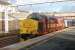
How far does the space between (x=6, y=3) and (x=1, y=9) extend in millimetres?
3487

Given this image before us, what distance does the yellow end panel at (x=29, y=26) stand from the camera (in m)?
27.3

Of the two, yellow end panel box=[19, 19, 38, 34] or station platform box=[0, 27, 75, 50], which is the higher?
yellow end panel box=[19, 19, 38, 34]

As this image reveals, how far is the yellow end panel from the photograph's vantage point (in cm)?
2733

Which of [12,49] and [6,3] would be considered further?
[6,3]

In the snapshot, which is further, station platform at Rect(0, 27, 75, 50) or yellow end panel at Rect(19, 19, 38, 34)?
yellow end panel at Rect(19, 19, 38, 34)

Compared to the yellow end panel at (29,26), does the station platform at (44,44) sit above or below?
below

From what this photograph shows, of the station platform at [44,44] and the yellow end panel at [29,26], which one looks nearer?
the station platform at [44,44]

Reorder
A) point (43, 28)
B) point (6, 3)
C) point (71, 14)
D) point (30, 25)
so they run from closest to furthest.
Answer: point (30, 25), point (43, 28), point (6, 3), point (71, 14)

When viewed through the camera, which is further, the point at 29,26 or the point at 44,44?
the point at 29,26

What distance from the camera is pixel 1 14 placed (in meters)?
40.9

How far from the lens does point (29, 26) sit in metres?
27.8

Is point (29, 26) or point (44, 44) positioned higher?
point (29, 26)

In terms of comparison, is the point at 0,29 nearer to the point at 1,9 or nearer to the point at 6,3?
the point at 1,9

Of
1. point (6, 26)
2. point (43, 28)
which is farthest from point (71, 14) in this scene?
point (43, 28)
